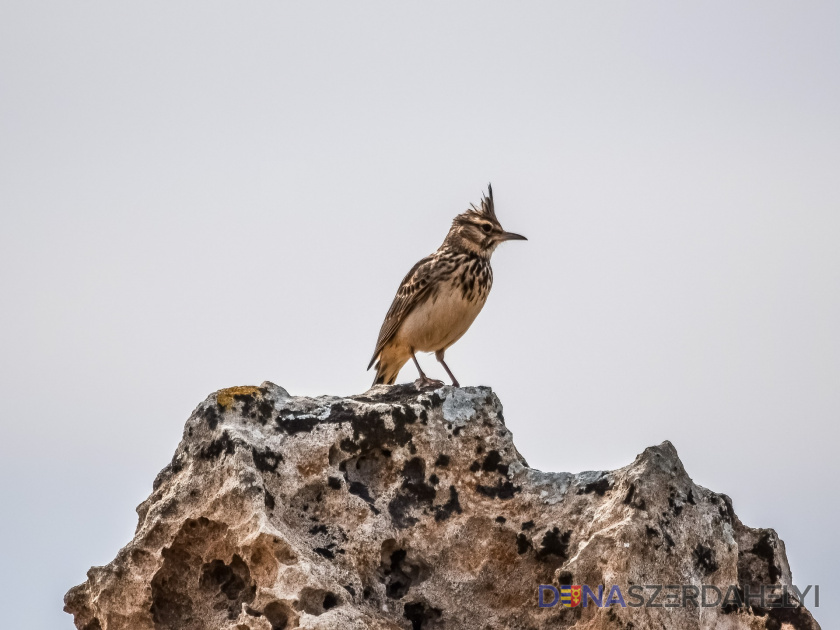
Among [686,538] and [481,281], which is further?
[481,281]

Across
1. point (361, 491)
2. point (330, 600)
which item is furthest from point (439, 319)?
point (330, 600)

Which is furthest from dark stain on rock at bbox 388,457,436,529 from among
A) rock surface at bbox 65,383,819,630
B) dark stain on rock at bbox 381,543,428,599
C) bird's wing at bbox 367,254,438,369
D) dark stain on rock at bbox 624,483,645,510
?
bird's wing at bbox 367,254,438,369

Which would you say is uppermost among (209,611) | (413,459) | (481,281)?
(481,281)

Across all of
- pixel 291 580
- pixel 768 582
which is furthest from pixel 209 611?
pixel 768 582

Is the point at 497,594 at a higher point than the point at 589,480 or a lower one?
lower

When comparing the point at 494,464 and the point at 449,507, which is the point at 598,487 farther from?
the point at 449,507

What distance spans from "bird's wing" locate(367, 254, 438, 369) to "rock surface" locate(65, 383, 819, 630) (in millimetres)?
4915

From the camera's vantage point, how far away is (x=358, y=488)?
6039 millimetres

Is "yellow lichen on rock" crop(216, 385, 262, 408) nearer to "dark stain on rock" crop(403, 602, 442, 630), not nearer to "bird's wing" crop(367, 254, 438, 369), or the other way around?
"dark stain on rock" crop(403, 602, 442, 630)

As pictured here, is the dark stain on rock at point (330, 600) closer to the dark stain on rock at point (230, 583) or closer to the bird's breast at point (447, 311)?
the dark stain on rock at point (230, 583)

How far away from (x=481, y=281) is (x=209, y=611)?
5946 millimetres

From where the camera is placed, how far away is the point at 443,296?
11.0 meters

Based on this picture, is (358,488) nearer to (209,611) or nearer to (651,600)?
(209,611)

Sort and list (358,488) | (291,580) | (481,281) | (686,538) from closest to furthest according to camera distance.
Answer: (291,580) < (686,538) < (358,488) < (481,281)
